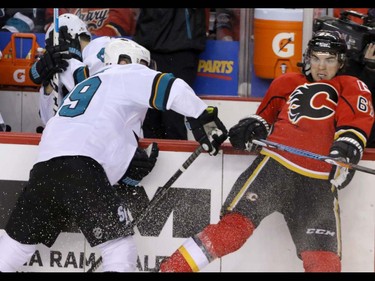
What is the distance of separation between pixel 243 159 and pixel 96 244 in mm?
772

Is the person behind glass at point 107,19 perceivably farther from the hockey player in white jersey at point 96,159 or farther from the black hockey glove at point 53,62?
the hockey player in white jersey at point 96,159

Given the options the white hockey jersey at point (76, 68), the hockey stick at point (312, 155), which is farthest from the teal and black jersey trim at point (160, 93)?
the white hockey jersey at point (76, 68)

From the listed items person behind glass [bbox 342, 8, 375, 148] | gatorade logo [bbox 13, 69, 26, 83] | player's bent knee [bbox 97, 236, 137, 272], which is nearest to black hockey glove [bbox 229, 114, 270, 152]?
player's bent knee [bbox 97, 236, 137, 272]

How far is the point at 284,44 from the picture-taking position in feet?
23.8

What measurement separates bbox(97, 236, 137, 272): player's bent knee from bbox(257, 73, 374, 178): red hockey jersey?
2.32 ft

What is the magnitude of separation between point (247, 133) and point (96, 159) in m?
0.66

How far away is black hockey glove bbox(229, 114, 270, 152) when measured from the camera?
5.07 m

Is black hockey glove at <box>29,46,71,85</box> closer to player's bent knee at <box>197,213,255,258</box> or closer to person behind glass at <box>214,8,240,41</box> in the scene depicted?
player's bent knee at <box>197,213,255,258</box>

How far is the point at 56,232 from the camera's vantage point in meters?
5.11

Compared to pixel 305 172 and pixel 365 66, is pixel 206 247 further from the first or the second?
pixel 365 66

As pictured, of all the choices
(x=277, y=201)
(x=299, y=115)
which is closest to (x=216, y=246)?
(x=277, y=201)

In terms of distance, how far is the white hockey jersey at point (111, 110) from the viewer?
490cm

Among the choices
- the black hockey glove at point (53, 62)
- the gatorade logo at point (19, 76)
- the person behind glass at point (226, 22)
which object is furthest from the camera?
the person behind glass at point (226, 22)

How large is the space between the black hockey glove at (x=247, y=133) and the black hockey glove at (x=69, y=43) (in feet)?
3.78
